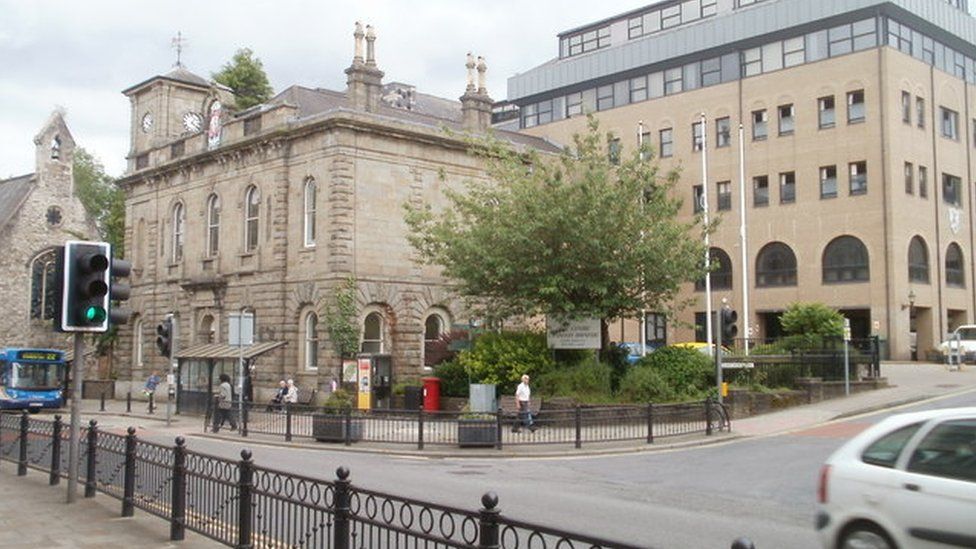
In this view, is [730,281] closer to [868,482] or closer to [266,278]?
[266,278]

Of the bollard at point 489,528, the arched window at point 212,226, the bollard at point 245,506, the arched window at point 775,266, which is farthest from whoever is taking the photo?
the arched window at point 775,266

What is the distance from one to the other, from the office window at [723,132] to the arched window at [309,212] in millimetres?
27076

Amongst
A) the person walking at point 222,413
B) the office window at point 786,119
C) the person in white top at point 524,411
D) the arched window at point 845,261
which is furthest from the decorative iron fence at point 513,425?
the office window at point 786,119

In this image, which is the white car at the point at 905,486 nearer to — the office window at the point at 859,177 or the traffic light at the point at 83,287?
the traffic light at the point at 83,287

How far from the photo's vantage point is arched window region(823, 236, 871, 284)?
48812 mm

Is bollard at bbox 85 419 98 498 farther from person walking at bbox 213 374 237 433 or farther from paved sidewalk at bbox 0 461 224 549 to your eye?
person walking at bbox 213 374 237 433

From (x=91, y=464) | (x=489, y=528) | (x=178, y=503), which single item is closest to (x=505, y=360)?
(x=91, y=464)

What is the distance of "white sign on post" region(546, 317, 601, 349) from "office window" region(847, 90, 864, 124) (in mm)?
27385

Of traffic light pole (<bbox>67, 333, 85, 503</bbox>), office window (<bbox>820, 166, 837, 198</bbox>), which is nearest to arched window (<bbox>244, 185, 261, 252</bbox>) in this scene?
traffic light pole (<bbox>67, 333, 85, 503</bbox>)

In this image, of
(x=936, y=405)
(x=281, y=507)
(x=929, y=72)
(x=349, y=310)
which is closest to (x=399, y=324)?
(x=349, y=310)

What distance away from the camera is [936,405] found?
26.5 meters

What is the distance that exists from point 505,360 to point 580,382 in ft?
8.48

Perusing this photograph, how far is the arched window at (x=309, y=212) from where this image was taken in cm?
3750

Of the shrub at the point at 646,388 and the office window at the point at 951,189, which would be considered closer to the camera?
the shrub at the point at 646,388
